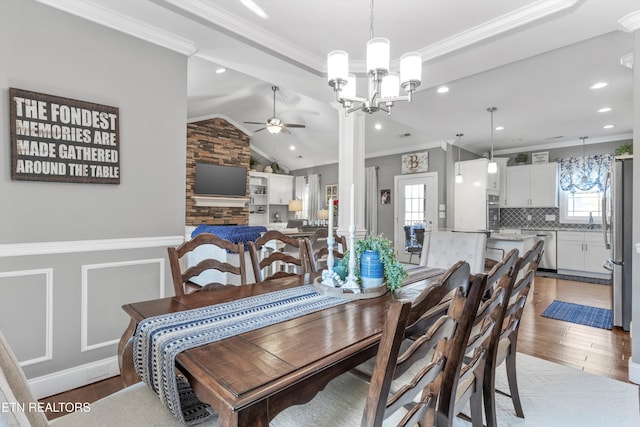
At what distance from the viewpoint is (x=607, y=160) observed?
5.87 meters

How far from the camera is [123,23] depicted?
226 centimetres

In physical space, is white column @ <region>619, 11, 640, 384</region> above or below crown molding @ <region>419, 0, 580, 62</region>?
below

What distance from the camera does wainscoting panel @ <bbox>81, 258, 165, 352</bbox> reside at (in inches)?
85.6

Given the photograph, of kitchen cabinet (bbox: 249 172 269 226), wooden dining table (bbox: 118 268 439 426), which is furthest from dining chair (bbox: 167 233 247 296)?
kitchen cabinet (bbox: 249 172 269 226)

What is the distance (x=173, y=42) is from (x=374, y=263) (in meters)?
2.36

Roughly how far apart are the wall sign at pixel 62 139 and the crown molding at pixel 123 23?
59cm

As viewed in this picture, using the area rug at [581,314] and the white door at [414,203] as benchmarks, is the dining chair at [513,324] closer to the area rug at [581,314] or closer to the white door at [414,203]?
the area rug at [581,314]

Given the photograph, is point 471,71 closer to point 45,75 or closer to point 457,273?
point 457,273

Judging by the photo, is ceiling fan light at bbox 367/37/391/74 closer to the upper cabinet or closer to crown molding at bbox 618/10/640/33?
crown molding at bbox 618/10/640/33

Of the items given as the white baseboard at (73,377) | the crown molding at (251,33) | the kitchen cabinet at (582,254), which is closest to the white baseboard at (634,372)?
the crown molding at (251,33)

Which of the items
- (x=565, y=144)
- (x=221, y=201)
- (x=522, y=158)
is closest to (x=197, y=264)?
(x=221, y=201)

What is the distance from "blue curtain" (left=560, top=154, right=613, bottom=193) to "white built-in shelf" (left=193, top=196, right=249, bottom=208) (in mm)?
7077

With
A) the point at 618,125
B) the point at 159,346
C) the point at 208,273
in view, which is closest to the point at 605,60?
the point at 618,125

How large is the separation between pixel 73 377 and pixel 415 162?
651cm
